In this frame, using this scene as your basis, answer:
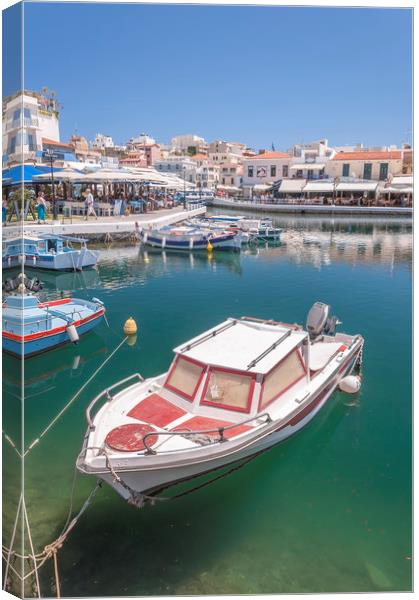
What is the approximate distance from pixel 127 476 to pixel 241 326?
4548mm

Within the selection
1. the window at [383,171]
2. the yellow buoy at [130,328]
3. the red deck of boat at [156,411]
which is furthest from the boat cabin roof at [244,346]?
the window at [383,171]

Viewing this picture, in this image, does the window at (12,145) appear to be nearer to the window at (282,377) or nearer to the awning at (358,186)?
the window at (282,377)

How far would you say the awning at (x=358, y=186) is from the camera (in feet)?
220

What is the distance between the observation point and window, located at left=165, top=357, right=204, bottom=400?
321 inches

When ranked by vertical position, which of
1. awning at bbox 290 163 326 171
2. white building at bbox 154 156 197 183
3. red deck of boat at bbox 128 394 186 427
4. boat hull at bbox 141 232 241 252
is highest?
white building at bbox 154 156 197 183

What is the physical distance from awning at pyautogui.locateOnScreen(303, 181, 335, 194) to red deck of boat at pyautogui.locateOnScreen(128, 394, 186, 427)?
219 ft

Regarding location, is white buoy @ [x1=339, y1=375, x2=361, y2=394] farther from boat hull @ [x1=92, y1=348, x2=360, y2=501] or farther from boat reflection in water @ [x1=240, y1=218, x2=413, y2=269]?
boat reflection in water @ [x1=240, y1=218, x2=413, y2=269]

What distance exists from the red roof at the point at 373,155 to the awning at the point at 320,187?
6064 millimetres

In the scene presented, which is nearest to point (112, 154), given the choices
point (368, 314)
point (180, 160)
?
point (180, 160)

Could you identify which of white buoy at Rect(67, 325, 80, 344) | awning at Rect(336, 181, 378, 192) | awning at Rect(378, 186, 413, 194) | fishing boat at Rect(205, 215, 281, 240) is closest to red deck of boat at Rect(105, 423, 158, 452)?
white buoy at Rect(67, 325, 80, 344)

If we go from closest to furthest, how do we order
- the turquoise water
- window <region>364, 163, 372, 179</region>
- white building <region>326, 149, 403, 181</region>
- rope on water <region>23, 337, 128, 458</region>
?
1. the turquoise water
2. rope on water <region>23, 337, 128, 458</region>
3. white building <region>326, 149, 403, 181</region>
4. window <region>364, 163, 372, 179</region>

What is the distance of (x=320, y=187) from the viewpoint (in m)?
71.5

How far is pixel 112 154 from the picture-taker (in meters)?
103

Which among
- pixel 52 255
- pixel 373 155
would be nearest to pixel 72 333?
pixel 52 255
